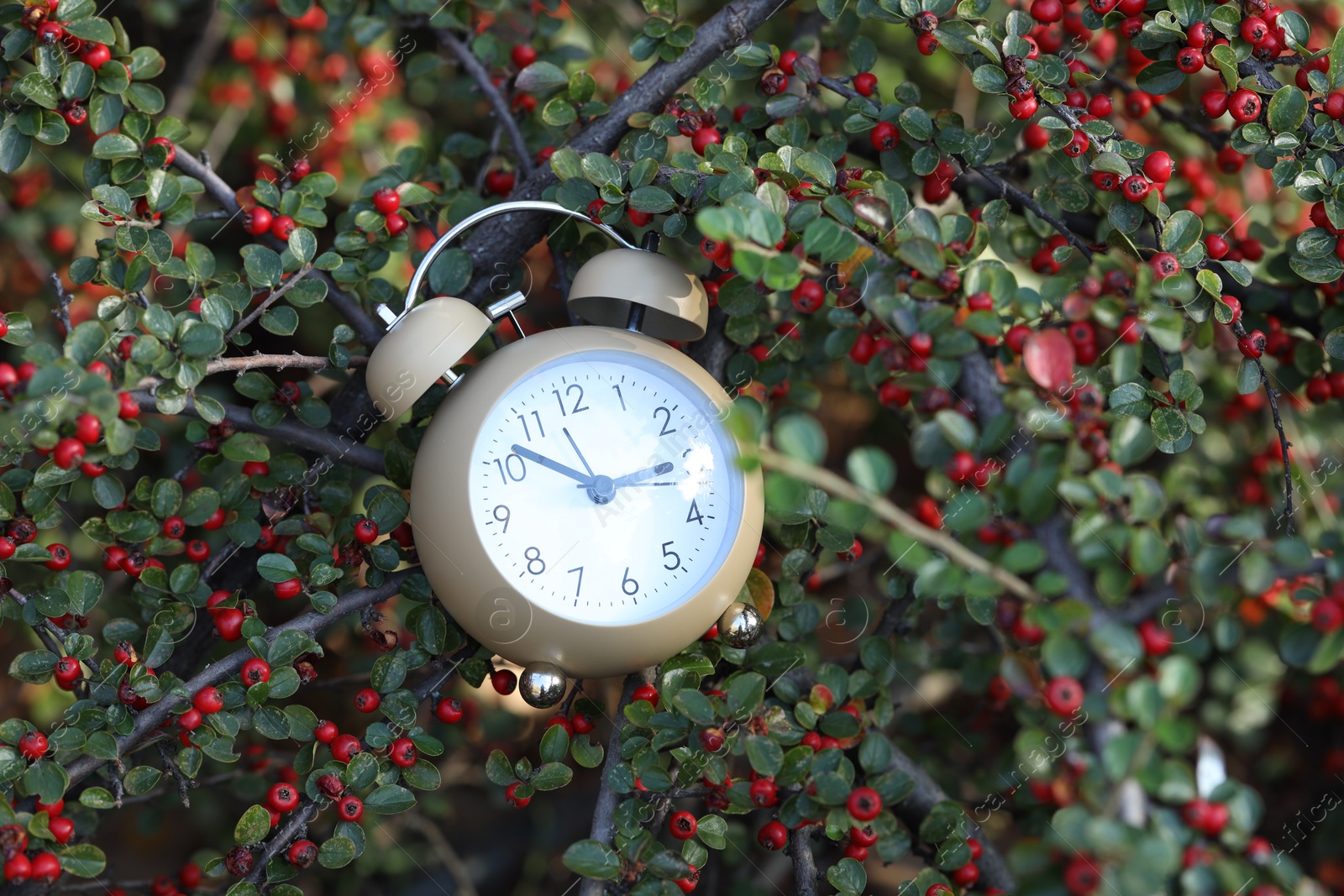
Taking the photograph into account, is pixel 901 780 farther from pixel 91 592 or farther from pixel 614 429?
pixel 91 592

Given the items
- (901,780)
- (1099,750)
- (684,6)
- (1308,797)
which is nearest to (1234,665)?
(1308,797)

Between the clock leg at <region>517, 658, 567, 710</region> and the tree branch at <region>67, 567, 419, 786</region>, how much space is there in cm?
25

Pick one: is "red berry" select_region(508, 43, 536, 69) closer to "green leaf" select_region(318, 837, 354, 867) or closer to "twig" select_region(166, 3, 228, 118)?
"twig" select_region(166, 3, 228, 118)

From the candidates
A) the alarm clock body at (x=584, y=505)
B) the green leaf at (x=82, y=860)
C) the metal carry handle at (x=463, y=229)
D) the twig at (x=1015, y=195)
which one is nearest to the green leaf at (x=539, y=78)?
the metal carry handle at (x=463, y=229)

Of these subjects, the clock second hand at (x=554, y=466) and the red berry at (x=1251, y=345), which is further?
the red berry at (x=1251, y=345)

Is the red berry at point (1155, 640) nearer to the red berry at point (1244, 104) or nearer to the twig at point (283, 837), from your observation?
the red berry at point (1244, 104)

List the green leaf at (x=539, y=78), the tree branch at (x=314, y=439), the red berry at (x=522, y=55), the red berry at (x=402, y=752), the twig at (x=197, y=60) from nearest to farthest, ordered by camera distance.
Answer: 1. the red berry at (x=402, y=752)
2. the tree branch at (x=314, y=439)
3. the green leaf at (x=539, y=78)
4. the red berry at (x=522, y=55)
5. the twig at (x=197, y=60)

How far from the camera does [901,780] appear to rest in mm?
1188

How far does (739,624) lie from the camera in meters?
1.19

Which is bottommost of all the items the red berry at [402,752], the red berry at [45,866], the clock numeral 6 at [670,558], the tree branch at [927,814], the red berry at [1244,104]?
the tree branch at [927,814]

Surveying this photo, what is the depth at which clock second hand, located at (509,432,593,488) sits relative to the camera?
1.13 meters

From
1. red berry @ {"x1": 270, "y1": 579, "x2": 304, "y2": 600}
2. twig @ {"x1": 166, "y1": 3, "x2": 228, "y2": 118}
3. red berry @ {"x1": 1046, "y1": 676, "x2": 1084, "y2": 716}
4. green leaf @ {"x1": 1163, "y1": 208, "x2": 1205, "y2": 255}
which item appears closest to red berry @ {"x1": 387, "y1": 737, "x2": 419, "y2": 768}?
red berry @ {"x1": 270, "y1": 579, "x2": 304, "y2": 600}

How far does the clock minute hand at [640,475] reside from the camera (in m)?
1.13

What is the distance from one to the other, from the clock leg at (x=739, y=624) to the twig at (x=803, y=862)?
26 centimetres
